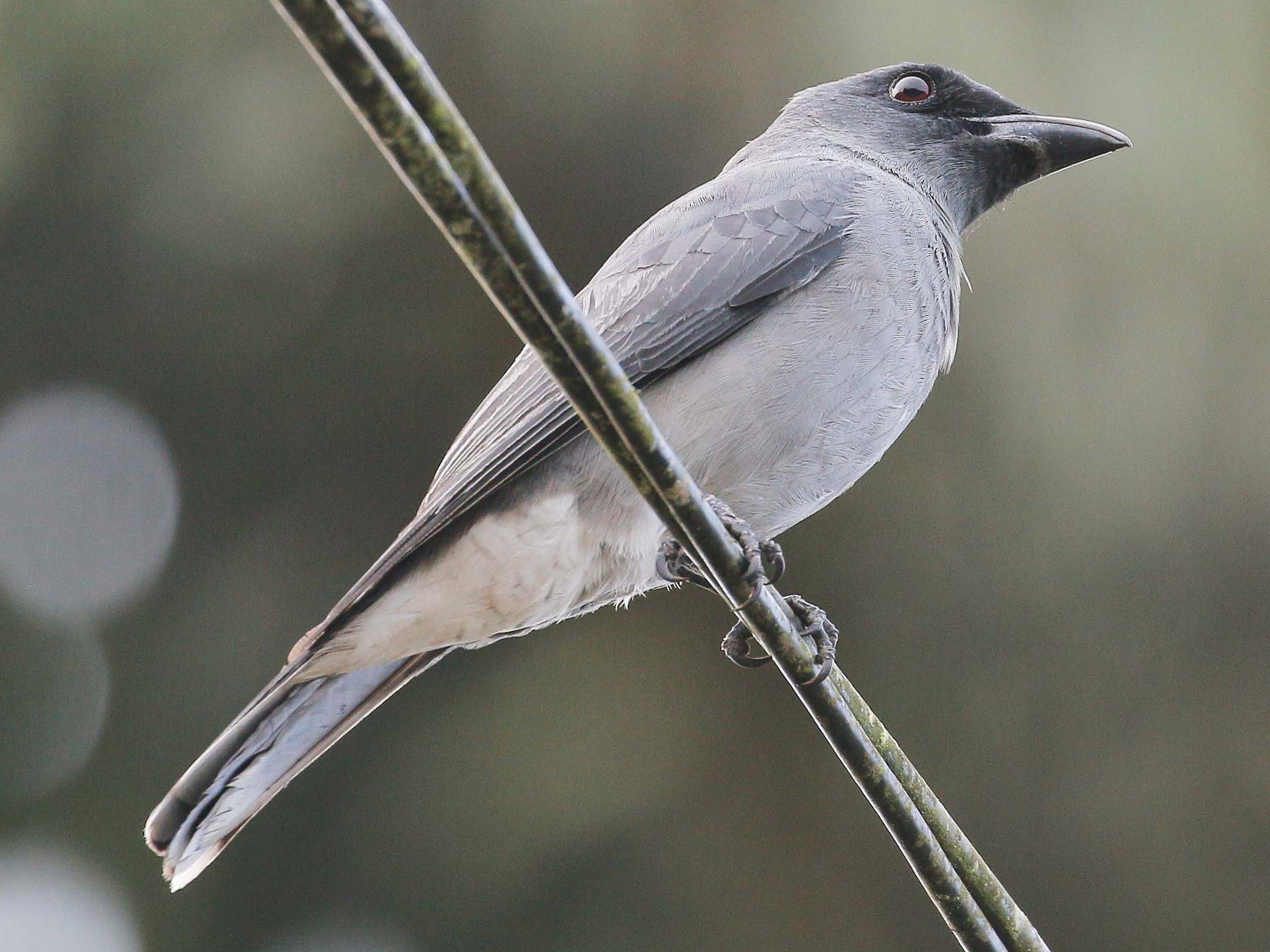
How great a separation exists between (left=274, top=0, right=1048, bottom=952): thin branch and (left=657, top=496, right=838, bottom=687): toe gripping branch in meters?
0.04

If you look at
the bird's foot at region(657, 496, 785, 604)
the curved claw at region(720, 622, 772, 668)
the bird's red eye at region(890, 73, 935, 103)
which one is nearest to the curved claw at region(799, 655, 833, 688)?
the bird's foot at region(657, 496, 785, 604)

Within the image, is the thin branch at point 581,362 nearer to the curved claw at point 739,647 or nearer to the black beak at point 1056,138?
the curved claw at point 739,647

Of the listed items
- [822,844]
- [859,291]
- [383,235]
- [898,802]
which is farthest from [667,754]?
[898,802]

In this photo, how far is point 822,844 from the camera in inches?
201

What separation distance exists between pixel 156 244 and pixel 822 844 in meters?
3.49

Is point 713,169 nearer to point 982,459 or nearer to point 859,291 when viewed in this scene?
point 982,459

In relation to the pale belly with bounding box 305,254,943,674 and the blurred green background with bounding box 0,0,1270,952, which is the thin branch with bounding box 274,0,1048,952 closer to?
the pale belly with bounding box 305,254,943,674

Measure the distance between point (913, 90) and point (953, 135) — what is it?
0.21m

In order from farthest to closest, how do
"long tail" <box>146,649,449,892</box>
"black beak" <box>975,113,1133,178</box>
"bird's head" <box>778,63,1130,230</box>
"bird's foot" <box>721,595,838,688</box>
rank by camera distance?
"bird's head" <box>778,63,1130,230</box>, "black beak" <box>975,113,1133,178</box>, "long tail" <box>146,649,449,892</box>, "bird's foot" <box>721,595,838,688</box>

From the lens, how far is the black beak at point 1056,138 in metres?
3.48

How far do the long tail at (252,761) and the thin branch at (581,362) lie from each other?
136 centimetres

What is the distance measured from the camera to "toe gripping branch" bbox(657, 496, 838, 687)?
1.73 m

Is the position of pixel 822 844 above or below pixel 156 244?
below

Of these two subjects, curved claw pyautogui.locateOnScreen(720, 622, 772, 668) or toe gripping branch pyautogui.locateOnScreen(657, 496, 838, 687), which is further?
curved claw pyautogui.locateOnScreen(720, 622, 772, 668)
